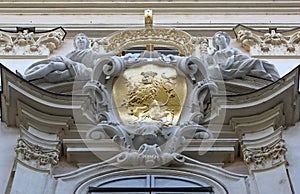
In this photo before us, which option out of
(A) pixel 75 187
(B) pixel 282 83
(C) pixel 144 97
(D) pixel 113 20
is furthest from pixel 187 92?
(D) pixel 113 20

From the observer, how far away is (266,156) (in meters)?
9.94

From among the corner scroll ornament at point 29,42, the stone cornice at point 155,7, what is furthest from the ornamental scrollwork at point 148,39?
the stone cornice at point 155,7

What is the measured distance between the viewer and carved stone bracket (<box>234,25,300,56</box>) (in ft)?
45.0

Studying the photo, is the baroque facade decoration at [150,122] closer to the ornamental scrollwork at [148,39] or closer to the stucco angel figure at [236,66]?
the stucco angel figure at [236,66]

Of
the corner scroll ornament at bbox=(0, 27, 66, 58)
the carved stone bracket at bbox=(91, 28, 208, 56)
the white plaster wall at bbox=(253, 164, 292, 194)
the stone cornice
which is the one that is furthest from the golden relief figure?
the stone cornice

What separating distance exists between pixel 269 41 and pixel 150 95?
3594mm

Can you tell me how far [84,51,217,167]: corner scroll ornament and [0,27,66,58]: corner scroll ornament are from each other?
2.39 m

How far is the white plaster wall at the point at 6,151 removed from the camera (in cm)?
960

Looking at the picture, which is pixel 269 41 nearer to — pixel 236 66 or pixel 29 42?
pixel 236 66

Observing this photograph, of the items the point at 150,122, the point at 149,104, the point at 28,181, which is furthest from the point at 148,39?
the point at 28,181

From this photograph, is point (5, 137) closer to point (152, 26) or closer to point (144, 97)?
point (144, 97)

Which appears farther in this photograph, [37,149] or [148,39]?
[148,39]

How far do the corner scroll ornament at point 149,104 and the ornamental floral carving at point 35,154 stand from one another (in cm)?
65

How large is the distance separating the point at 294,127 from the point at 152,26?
13.9ft
